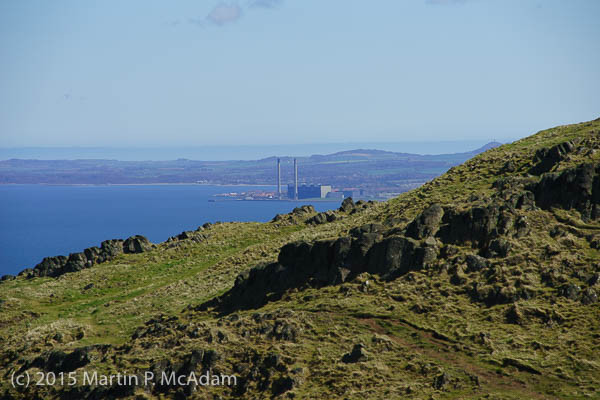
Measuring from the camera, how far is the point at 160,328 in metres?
41.2

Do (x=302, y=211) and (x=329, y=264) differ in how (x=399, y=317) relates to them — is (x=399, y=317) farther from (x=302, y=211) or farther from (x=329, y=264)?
(x=302, y=211)

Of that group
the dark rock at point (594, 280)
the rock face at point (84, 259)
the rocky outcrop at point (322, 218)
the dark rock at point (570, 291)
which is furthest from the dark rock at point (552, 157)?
the rock face at point (84, 259)

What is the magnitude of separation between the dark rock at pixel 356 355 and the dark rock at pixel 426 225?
40.3 feet

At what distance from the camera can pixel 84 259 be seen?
76062mm

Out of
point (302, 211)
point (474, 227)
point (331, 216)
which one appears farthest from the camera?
point (302, 211)

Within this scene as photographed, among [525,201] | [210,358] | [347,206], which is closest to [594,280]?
[525,201]

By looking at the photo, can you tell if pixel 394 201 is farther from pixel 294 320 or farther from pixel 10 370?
pixel 10 370

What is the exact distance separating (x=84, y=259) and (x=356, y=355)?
51.3 metres

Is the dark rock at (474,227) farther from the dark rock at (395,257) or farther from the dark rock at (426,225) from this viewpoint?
the dark rock at (395,257)

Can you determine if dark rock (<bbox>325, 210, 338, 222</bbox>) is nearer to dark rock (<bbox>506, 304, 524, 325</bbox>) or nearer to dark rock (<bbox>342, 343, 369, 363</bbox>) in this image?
dark rock (<bbox>506, 304, 524, 325</bbox>)

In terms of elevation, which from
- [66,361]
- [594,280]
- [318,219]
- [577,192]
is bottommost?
[66,361]

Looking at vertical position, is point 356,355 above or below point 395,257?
below

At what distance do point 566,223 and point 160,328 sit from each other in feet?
88.1

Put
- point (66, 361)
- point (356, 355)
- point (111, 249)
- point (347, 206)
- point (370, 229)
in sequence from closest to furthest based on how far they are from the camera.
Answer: point (356, 355) → point (66, 361) → point (370, 229) → point (111, 249) → point (347, 206)
